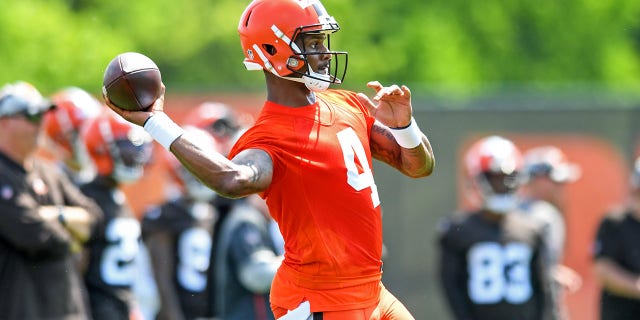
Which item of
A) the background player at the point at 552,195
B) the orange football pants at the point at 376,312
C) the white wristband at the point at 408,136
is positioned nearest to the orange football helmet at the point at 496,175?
the background player at the point at 552,195

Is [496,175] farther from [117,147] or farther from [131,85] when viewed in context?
[131,85]

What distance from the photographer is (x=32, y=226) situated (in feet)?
23.2

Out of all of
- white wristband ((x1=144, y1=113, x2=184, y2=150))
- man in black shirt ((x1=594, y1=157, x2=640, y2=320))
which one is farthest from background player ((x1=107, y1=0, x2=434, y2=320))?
man in black shirt ((x1=594, y1=157, x2=640, y2=320))

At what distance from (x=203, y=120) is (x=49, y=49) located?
9660 mm

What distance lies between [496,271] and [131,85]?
469 cm

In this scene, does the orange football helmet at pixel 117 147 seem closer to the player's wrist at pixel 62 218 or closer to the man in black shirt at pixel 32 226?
the man in black shirt at pixel 32 226

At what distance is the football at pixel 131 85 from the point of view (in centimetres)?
466

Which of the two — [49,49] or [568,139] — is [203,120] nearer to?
[568,139]

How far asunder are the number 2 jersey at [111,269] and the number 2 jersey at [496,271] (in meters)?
2.30

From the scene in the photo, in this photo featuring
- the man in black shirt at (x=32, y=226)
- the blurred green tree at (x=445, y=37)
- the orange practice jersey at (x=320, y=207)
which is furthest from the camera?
the blurred green tree at (x=445, y=37)

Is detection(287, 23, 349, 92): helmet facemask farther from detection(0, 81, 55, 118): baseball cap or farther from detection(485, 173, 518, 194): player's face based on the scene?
detection(485, 173, 518, 194): player's face

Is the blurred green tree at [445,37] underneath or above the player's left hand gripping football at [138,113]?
above

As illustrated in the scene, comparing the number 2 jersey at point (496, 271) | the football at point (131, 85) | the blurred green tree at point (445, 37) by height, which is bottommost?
the number 2 jersey at point (496, 271)

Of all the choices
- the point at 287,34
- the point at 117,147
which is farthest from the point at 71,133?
the point at 287,34
